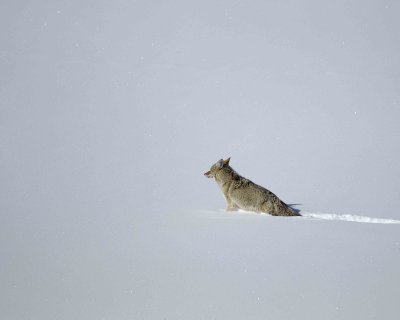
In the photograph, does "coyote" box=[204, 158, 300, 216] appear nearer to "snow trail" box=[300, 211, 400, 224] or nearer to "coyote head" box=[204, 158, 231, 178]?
"coyote head" box=[204, 158, 231, 178]

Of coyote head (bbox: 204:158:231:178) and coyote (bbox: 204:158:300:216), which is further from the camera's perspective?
coyote head (bbox: 204:158:231:178)

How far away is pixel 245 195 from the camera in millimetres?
13102

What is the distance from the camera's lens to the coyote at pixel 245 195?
12734 millimetres

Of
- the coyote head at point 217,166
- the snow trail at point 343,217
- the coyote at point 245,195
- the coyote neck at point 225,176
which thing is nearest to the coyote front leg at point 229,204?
the coyote at point 245,195

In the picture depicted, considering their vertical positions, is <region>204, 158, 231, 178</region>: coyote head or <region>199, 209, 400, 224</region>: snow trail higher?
<region>204, 158, 231, 178</region>: coyote head

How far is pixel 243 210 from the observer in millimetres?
13375

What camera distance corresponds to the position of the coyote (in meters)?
12.7

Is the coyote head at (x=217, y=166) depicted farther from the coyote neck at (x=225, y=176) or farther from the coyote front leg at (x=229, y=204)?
the coyote front leg at (x=229, y=204)

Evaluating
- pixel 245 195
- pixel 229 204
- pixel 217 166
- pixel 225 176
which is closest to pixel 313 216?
pixel 245 195

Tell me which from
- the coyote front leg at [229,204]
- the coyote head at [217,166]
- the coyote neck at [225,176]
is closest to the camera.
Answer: the coyote front leg at [229,204]

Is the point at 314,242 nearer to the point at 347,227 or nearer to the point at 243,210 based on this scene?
the point at 347,227

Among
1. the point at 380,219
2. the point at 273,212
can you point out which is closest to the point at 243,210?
the point at 273,212

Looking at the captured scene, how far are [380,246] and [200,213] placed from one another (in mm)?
4430

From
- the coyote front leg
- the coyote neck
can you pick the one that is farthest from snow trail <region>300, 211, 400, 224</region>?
the coyote neck
